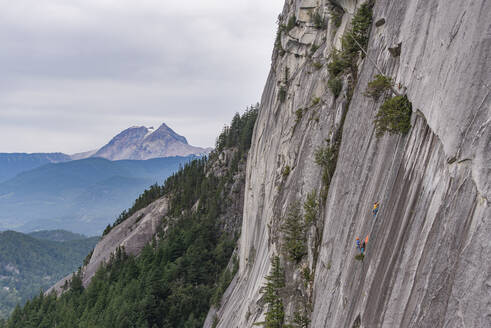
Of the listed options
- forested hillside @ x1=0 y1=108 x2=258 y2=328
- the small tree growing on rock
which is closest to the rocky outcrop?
forested hillside @ x1=0 y1=108 x2=258 y2=328

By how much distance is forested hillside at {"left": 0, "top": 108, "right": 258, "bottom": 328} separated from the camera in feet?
196

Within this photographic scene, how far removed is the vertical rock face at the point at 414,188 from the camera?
696 cm

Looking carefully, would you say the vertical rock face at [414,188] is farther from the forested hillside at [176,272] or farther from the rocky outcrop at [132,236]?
the rocky outcrop at [132,236]

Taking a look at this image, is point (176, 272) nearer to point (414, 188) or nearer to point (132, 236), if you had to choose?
point (132, 236)

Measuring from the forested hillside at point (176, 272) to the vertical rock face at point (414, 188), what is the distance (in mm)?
39118

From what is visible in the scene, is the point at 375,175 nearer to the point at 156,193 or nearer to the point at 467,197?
the point at 467,197

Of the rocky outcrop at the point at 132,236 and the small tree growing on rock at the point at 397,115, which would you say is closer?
the small tree growing on rock at the point at 397,115

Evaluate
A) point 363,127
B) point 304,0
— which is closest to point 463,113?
point 363,127

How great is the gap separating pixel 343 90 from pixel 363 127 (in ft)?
18.8

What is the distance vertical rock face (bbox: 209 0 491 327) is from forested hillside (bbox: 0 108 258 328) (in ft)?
128

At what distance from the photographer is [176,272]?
66.8 m

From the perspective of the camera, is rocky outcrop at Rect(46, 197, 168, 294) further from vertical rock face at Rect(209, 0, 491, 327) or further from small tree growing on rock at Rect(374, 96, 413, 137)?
small tree growing on rock at Rect(374, 96, 413, 137)

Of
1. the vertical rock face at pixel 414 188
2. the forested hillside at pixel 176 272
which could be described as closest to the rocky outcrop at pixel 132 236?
the forested hillside at pixel 176 272

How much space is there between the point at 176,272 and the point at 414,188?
6347 centimetres
